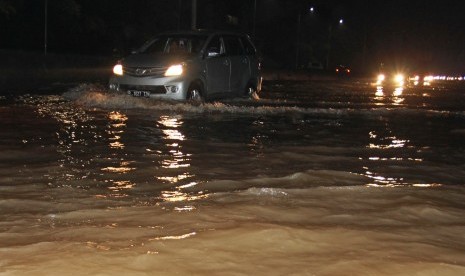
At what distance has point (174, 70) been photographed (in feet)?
43.7

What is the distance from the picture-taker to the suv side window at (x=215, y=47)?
47.1 feet

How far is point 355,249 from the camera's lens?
12.7 feet

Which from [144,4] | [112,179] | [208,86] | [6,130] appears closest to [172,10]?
[144,4]

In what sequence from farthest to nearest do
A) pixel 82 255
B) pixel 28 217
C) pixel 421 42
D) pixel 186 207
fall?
pixel 421 42, pixel 186 207, pixel 28 217, pixel 82 255

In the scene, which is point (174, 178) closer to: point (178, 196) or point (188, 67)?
point (178, 196)

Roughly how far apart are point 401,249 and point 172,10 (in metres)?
49.8

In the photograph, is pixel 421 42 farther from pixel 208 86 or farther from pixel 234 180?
pixel 234 180

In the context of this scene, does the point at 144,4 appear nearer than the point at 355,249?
No

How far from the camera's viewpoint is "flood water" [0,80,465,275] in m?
3.62

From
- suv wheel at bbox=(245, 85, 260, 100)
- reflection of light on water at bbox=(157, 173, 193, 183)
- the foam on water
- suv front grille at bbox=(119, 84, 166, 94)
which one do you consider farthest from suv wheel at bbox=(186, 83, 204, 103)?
reflection of light on water at bbox=(157, 173, 193, 183)

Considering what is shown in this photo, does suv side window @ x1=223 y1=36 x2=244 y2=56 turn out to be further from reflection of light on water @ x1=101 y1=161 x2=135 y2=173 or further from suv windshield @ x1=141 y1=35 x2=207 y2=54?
reflection of light on water @ x1=101 y1=161 x2=135 y2=173

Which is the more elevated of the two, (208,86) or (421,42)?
(421,42)

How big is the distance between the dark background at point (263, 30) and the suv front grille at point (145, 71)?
8.38m

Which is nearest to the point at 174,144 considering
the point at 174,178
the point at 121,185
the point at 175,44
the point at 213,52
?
the point at 174,178
